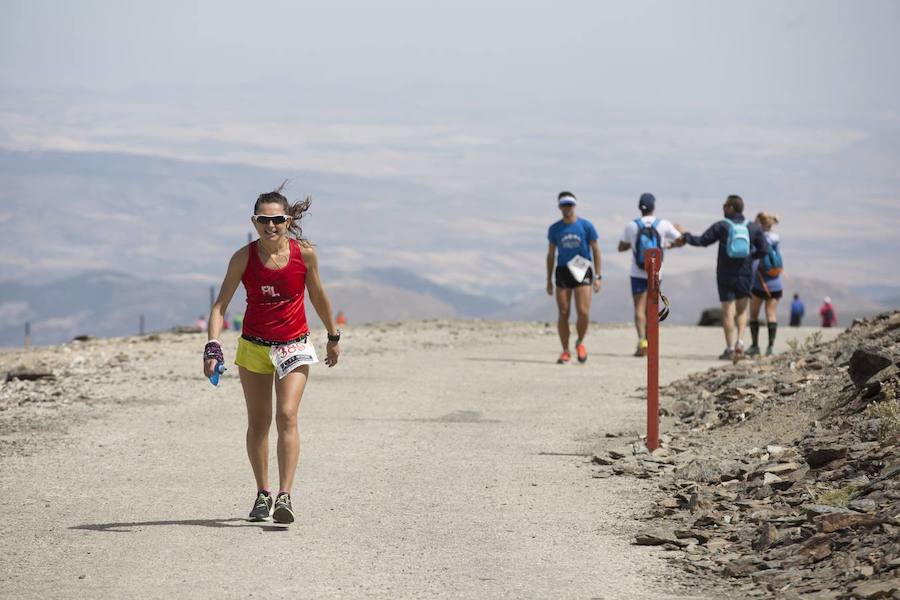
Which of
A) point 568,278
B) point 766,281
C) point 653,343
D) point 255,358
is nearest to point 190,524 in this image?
point 255,358

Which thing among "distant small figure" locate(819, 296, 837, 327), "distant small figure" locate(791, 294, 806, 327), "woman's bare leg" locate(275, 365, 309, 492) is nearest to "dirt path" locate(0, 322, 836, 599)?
"woman's bare leg" locate(275, 365, 309, 492)

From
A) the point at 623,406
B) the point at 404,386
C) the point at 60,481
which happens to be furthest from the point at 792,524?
the point at 404,386

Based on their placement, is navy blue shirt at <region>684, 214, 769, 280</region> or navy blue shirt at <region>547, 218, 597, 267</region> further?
navy blue shirt at <region>547, 218, 597, 267</region>

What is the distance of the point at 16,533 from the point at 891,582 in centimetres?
505

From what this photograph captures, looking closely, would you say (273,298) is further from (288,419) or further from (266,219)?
(288,419)

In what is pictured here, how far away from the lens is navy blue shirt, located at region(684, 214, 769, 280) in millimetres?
18734

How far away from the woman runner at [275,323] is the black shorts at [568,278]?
10.3 m

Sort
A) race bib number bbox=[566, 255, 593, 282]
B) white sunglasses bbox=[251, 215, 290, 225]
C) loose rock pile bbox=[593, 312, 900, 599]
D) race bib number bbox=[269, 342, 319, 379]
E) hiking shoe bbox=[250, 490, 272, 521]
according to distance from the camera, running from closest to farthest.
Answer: loose rock pile bbox=[593, 312, 900, 599], white sunglasses bbox=[251, 215, 290, 225], race bib number bbox=[269, 342, 319, 379], hiking shoe bbox=[250, 490, 272, 521], race bib number bbox=[566, 255, 593, 282]

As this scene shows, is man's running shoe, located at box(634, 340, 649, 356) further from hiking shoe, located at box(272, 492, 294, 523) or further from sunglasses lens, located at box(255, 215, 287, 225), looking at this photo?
sunglasses lens, located at box(255, 215, 287, 225)

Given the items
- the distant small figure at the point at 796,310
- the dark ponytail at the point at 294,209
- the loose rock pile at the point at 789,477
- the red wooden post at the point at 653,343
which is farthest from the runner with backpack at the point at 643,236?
the distant small figure at the point at 796,310

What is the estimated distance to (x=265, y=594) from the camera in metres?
7.33

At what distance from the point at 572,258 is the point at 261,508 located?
1071 centimetres

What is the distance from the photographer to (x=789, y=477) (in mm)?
9953

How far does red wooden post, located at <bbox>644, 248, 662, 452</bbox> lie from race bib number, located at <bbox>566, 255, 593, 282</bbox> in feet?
22.6
